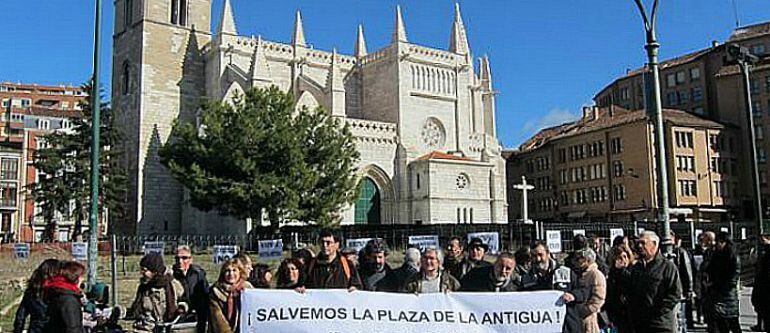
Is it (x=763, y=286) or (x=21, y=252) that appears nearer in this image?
(x=763, y=286)

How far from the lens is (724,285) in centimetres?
1117

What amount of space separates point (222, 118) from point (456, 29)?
23.9 meters

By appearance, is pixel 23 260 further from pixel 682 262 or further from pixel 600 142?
pixel 600 142

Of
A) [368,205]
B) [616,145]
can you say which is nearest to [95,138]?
[368,205]

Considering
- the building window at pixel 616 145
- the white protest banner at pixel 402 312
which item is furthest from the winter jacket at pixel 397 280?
the building window at pixel 616 145

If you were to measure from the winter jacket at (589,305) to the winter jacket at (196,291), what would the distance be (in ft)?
12.2

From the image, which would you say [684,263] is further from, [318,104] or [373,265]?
[318,104]

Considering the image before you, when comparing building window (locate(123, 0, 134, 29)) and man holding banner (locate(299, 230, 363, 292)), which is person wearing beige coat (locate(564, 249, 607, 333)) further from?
building window (locate(123, 0, 134, 29))

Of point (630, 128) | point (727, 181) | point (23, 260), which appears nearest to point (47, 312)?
point (23, 260)

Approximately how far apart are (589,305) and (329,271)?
9.09 ft

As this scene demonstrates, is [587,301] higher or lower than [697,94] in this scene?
lower

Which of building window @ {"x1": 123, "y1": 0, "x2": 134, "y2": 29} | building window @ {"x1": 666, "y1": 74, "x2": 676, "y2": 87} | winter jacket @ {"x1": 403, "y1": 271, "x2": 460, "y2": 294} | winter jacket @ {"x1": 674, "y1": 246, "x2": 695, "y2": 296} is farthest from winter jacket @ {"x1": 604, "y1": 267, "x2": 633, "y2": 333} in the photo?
building window @ {"x1": 666, "y1": 74, "x2": 676, "y2": 87}

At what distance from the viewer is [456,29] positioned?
59.3 meters

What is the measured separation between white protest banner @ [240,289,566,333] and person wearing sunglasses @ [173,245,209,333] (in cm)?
60
